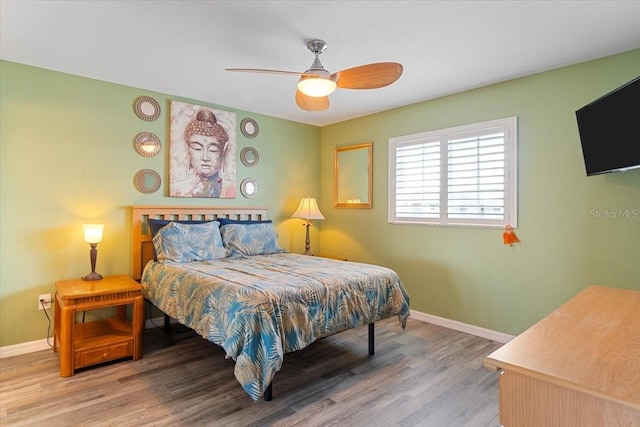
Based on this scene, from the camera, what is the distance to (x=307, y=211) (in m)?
4.64

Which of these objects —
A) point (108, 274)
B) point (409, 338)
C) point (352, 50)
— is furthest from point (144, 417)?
point (352, 50)

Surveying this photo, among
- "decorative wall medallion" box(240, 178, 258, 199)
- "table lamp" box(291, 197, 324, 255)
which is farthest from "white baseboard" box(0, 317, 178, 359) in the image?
"table lamp" box(291, 197, 324, 255)

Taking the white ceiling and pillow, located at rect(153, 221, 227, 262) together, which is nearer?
the white ceiling

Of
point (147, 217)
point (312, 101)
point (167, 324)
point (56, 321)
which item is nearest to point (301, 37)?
point (312, 101)

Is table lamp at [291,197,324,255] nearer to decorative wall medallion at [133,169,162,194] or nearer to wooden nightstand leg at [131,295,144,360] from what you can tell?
decorative wall medallion at [133,169,162,194]

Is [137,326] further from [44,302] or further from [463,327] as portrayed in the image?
[463,327]

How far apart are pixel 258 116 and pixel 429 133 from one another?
211 cm

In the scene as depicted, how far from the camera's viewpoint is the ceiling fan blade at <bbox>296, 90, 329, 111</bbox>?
2.87 meters

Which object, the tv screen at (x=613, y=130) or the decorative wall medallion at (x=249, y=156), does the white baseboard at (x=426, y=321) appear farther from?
the decorative wall medallion at (x=249, y=156)

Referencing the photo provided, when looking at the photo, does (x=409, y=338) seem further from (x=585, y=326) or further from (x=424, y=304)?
(x=585, y=326)

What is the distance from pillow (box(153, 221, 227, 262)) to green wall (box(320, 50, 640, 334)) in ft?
6.84

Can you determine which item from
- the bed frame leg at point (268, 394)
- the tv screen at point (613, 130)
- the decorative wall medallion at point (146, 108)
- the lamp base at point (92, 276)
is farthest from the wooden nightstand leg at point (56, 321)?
the tv screen at point (613, 130)

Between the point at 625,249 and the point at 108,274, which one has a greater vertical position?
the point at 625,249

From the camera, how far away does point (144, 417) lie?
2137 millimetres
